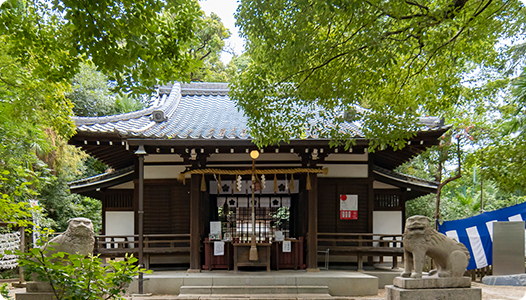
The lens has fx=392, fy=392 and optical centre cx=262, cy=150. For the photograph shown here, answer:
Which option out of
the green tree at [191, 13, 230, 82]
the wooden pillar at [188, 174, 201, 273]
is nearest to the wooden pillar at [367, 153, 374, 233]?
the wooden pillar at [188, 174, 201, 273]

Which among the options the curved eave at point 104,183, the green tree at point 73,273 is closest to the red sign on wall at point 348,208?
the curved eave at point 104,183

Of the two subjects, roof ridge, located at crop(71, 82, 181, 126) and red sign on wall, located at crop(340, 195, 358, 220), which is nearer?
roof ridge, located at crop(71, 82, 181, 126)

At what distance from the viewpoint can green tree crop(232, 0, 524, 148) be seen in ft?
14.6

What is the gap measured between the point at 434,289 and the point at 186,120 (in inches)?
301

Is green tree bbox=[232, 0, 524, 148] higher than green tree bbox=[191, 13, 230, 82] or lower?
lower

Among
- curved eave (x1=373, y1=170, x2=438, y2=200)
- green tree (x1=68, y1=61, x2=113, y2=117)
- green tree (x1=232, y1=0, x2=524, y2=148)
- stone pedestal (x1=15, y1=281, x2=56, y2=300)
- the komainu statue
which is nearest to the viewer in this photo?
green tree (x1=232, y1=0, x2=524, y2=148)

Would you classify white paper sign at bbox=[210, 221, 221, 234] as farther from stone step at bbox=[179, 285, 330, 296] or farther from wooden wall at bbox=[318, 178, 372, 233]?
wooden wall at bbox=[318, 178, 372, 233]

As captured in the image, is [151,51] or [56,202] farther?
[56,202]

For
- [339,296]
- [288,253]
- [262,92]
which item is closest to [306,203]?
[288,253]

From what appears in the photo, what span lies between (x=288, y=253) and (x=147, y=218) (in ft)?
13.0

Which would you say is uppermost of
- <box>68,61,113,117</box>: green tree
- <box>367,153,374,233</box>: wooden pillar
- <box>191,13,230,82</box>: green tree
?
<box>191,13,230,82</box>: green tree

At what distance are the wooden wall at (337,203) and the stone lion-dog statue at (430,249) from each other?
383 centimetres

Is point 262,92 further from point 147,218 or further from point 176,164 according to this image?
point 147,218

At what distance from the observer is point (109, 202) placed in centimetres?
1175
